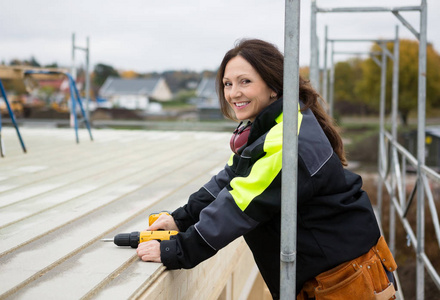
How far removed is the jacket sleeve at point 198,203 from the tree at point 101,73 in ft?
187

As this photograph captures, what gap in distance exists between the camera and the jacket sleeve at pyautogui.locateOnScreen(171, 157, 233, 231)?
2.15 m

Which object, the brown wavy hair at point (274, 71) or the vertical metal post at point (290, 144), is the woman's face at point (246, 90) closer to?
the brown wavy hair at point (274, 71)

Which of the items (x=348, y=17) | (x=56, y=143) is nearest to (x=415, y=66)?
(x=348, y=17)

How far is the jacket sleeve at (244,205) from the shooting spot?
1638mm

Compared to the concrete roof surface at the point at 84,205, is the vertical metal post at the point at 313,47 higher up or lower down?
higher up

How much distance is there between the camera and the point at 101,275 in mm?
1695

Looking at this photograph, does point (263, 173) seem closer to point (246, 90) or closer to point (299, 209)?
point (299, 209)

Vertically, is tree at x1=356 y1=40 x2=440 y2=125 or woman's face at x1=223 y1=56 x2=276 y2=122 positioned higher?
tree at x1=356 y1=40 x2=440 y2=125

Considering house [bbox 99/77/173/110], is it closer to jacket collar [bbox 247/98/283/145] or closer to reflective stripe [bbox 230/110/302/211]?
jacket collar [bbox 247/98/283/145]

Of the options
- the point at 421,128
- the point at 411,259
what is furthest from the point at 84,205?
the point at 411,259

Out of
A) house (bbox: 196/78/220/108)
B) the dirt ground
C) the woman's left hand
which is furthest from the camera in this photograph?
house (bbox: 196/78/220/108)

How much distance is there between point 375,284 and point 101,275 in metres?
→ 0.94

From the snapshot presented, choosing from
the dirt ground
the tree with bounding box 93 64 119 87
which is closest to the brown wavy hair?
the dirt ground

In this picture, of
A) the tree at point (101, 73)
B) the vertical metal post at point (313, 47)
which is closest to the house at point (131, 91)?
the tree at point (101, 73)
